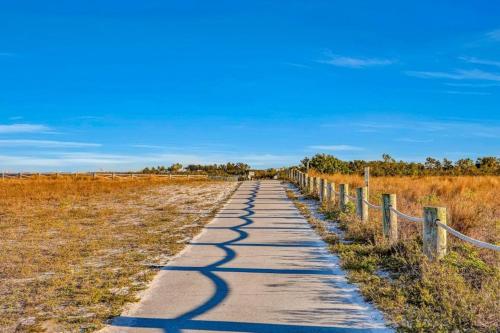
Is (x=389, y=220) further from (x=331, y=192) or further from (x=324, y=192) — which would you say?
(x=324, y=192)

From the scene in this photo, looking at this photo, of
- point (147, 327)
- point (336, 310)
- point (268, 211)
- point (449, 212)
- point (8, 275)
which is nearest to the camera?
point (147, 327)

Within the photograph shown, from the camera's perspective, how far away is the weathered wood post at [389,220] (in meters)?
10.2

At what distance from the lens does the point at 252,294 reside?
6.66 m

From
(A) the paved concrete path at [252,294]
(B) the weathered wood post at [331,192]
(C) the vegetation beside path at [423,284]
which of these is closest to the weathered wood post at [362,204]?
(A) the paved concrete path at [252,294]

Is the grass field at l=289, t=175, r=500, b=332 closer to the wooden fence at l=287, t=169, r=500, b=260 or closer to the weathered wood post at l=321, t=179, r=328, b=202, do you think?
the wooden fence at l=287, t=169, r=500, b=260

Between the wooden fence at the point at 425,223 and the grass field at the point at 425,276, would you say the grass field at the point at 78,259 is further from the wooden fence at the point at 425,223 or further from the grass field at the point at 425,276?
the wooden fence at the point at 425,223

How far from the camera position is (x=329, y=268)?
8.38 meters

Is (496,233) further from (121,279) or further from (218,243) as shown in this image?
(121,279)

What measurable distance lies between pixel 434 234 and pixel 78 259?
632 cm

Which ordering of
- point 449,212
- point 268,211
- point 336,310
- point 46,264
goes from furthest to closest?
point 268,211, point 449,212, point 46,264, point 336,310

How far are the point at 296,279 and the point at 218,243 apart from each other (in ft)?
12.9

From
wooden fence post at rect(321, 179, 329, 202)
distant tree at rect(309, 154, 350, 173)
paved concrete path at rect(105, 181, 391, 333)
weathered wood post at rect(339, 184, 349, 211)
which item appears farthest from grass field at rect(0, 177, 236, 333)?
distant tree at rect(309, 154, 350, 173)

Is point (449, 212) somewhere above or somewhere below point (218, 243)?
above

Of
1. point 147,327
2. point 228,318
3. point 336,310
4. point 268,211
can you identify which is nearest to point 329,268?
point 336,310
